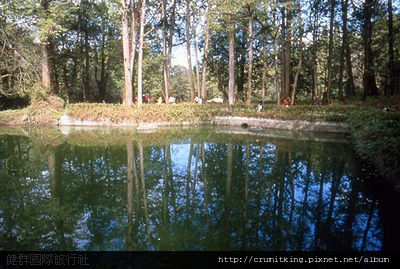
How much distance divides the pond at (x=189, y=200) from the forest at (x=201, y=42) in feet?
39.6

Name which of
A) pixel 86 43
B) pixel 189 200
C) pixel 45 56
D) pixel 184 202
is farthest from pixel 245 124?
pixel 86 43

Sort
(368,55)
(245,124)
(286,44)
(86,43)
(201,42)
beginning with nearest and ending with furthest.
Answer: (245,124)
(368,55)
(286,44)
(86,43)
(201,42)

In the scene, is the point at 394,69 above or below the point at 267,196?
above

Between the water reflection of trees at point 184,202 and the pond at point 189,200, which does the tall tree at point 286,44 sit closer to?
the pond at point 189,200

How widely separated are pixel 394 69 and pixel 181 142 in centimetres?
1940

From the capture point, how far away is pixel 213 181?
7.62 m

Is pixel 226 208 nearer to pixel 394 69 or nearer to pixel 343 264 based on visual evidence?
pixel 343 264

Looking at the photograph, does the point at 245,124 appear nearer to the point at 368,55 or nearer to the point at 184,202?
the point at 368,55

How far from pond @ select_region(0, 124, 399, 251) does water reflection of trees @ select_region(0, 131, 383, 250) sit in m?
0.02

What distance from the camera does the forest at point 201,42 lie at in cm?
1959

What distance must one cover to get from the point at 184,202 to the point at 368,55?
23.3 m

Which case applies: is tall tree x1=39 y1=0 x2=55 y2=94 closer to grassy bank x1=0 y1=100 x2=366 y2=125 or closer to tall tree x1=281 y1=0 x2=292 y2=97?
grassy bank x1=0 y1=100 x2=366 y2=125

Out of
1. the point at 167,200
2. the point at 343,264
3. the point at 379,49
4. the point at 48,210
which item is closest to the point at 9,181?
the point at 48,210

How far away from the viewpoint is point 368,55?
71.6ft
